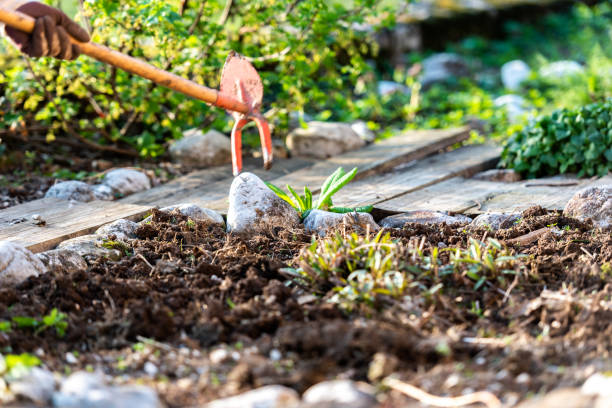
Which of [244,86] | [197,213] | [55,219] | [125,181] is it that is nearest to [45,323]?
[197,213]

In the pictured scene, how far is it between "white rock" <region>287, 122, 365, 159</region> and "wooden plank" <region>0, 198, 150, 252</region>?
1781 millimetres

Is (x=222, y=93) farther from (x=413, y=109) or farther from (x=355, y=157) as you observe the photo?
(x=413, y=109)

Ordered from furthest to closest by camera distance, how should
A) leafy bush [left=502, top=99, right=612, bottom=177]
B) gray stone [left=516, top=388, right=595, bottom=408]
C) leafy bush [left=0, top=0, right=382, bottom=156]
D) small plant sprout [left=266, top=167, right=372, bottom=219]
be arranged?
leafy bush [left=0, top=0, right=382, bottom=156] → leafy bush [left=502, top=99, right=612, bottom=177] → small plant sprout [left=266, top=167, right=372, bottom=219] → gray stone [left=516, top=388, right=595, bottom=408]

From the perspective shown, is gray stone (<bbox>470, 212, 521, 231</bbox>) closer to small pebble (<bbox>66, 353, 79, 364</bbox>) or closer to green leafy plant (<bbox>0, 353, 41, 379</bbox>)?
small pebble (<bbox>66, 353, 79, 364</bbox>)

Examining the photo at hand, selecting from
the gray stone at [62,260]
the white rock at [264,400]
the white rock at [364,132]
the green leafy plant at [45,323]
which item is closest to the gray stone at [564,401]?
the white rock at [264,400]

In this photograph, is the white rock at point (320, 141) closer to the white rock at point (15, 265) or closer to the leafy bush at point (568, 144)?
the leafy bush at point (568, 144)

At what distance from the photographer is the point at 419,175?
4.56 metres

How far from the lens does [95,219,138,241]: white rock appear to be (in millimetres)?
3305

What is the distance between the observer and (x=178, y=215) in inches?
137

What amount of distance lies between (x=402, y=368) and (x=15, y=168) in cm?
380

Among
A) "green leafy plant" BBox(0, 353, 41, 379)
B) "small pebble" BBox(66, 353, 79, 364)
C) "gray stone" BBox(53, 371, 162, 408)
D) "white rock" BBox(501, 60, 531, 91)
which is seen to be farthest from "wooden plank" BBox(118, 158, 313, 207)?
"white rock" BBox(501, 60, 531, 91)

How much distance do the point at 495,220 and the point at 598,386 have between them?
1702 mm

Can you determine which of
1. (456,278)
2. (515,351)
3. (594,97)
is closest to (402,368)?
(515,351)

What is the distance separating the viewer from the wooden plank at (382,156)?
456 cm
